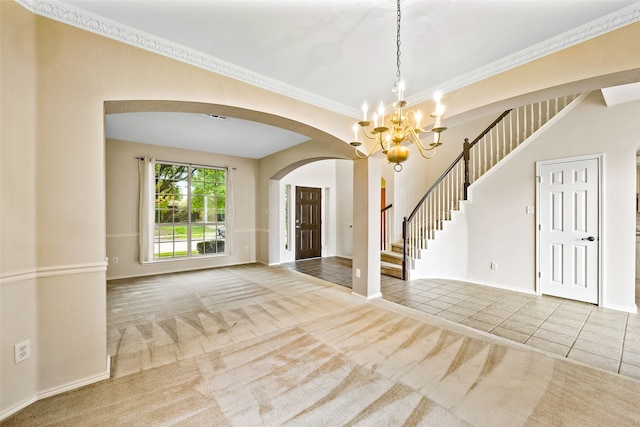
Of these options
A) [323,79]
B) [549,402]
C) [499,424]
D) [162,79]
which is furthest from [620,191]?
[162,79]

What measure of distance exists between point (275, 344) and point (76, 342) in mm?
1544

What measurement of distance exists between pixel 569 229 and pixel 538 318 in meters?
1.56

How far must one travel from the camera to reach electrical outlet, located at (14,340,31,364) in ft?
5.63

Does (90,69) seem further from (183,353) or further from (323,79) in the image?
(183,353)

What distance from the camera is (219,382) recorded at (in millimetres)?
1996

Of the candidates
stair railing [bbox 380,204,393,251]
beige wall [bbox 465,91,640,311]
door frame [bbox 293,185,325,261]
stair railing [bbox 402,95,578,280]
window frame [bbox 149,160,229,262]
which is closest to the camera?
beige wall [bbox 465,91,640,311]

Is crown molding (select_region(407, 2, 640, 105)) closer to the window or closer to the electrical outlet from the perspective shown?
the electrical outlet

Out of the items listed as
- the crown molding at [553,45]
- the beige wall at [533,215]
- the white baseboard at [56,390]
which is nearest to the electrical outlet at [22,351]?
the white baseboard at [56,390]

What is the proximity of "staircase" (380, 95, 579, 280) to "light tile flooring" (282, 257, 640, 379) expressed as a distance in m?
0.74

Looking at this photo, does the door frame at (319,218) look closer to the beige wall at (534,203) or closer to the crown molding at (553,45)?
the beige wall at (534,203)

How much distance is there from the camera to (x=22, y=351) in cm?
174

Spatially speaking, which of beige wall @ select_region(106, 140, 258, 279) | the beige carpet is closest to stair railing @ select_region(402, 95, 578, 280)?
the beige carpet

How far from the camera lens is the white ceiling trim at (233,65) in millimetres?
1858

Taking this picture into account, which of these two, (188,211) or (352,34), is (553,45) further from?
(188,211)
